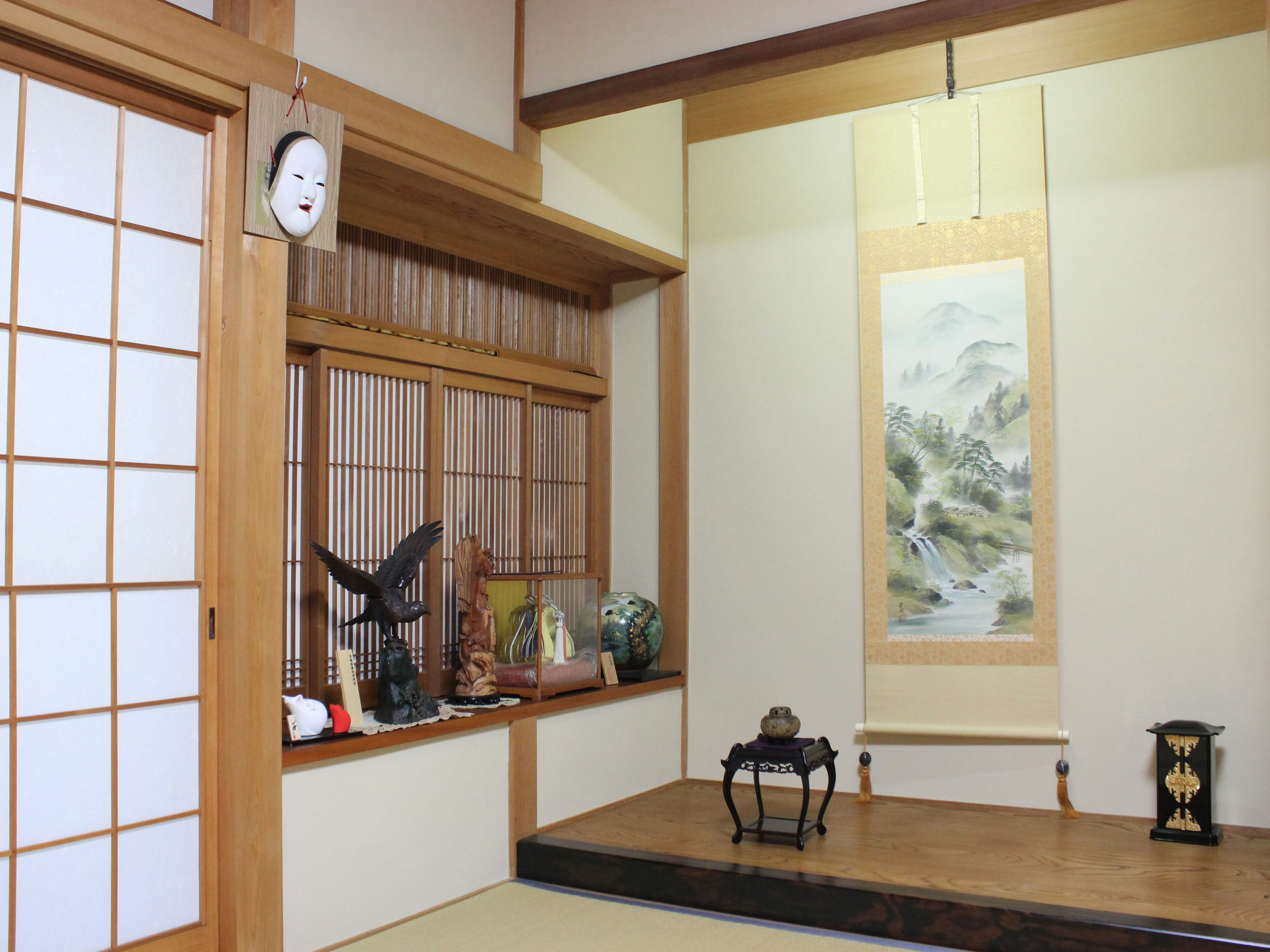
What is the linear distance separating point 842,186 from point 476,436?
6.80 ft

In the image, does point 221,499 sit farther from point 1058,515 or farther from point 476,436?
point 1058,515

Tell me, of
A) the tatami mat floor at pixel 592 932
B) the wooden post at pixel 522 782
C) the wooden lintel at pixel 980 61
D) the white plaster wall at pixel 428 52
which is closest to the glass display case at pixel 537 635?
the wooden post at pixel 522 782

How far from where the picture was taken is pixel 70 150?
2715mm

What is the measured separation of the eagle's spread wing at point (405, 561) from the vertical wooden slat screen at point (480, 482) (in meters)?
0.50

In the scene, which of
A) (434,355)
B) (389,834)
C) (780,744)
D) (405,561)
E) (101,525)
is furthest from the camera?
(434,355)

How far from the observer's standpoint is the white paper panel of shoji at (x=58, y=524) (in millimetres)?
2598

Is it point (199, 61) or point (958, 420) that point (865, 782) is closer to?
point (958, 420)

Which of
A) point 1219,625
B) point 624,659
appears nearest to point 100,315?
point 624,659

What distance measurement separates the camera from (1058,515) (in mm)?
4453

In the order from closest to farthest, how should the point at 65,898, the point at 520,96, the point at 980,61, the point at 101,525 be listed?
the point at 65,898 → the point at 101,525 → the point at 520,96 → the point at 980,61

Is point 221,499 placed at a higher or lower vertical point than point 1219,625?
higher

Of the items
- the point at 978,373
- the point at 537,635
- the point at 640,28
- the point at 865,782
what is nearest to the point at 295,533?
the point at 537,635

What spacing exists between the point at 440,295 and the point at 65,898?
8.63 ft

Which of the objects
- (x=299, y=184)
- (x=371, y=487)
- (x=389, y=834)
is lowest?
(x=389, y=834)
